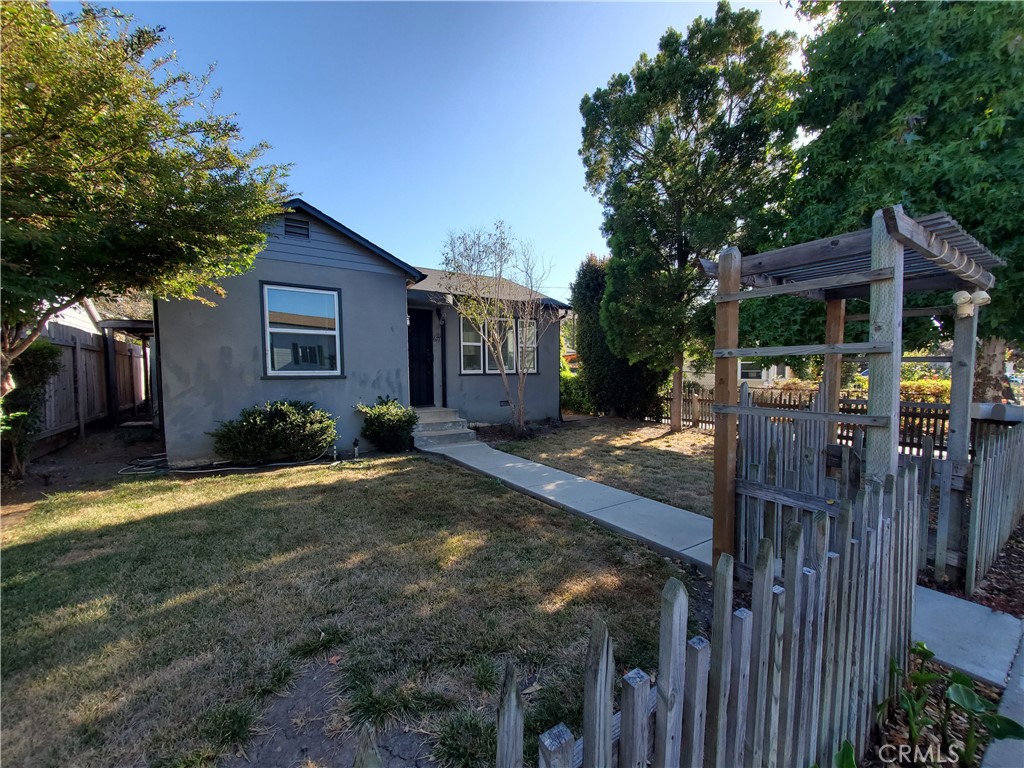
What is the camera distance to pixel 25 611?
111 inches

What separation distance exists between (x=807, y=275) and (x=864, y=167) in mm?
3105

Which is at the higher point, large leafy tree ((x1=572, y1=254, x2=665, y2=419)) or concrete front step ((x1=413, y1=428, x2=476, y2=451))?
large leafy tree ((x1=572, y1=254, x2=665, y2=419))

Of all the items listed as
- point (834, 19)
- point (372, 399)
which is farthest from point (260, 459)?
point (834, 19)

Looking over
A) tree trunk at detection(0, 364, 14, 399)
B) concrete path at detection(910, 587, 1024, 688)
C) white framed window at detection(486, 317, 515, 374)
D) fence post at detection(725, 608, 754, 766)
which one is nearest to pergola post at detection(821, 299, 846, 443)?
concrete path at detection(910, 587, 1024, 688)

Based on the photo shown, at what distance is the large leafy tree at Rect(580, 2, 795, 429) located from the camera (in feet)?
27.6

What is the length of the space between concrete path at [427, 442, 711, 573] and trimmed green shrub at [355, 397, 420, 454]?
137cm

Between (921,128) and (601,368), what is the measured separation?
854 centimetres

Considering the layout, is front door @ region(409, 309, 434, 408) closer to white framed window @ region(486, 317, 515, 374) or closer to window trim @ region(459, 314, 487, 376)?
window trim @ region(459, 314, 487, 376)

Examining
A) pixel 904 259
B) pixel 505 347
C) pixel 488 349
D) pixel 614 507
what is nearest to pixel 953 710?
pixel 904 259

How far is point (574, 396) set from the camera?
47.5 ft

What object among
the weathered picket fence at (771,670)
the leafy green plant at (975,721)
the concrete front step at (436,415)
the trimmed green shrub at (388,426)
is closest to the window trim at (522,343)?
the concrete front step at (436,415)

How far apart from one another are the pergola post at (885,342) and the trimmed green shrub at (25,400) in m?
8.87

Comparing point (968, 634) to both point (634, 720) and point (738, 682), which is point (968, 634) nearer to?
point (738, 682)

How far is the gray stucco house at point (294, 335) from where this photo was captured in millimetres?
6785
